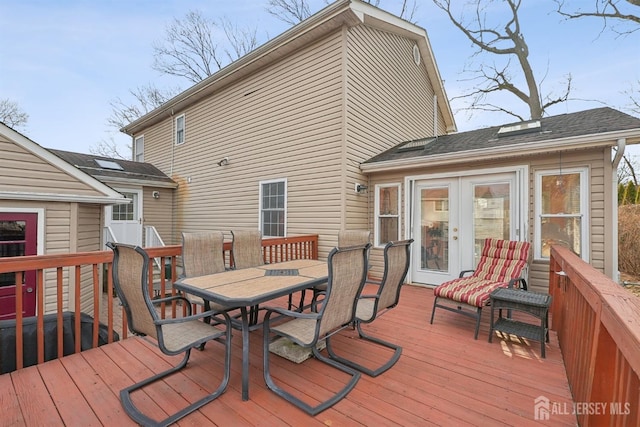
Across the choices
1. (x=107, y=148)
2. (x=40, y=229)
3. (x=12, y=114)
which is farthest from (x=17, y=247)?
(x=107, y=148)

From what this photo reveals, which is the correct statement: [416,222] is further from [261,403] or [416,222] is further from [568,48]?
[568,48]

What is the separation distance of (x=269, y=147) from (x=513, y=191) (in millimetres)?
5239

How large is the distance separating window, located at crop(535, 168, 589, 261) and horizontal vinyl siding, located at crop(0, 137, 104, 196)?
8042mm

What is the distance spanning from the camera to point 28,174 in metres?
4.82

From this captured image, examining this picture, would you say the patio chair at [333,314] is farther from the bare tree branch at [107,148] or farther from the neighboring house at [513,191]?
the bare tree branch at [107,148]

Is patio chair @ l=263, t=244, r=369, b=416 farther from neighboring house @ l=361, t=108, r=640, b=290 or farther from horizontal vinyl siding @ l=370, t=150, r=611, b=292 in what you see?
horizontal vinyl siding @ l=370, t=150, r=611, b=292

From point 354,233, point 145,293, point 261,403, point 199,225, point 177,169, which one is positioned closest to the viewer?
point 145,293

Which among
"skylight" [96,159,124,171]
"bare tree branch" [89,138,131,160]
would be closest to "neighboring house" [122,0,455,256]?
"skylight" [96,159,124,171]

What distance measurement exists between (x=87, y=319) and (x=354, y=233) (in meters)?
3.38

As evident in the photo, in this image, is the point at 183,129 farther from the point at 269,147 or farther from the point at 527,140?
the point at 527,140

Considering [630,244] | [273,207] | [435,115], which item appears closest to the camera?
[630,244]

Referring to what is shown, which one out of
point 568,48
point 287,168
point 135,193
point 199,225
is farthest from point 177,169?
point 568,48

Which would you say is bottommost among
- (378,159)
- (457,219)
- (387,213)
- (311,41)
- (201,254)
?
(201,254)

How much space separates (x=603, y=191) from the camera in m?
4.00
